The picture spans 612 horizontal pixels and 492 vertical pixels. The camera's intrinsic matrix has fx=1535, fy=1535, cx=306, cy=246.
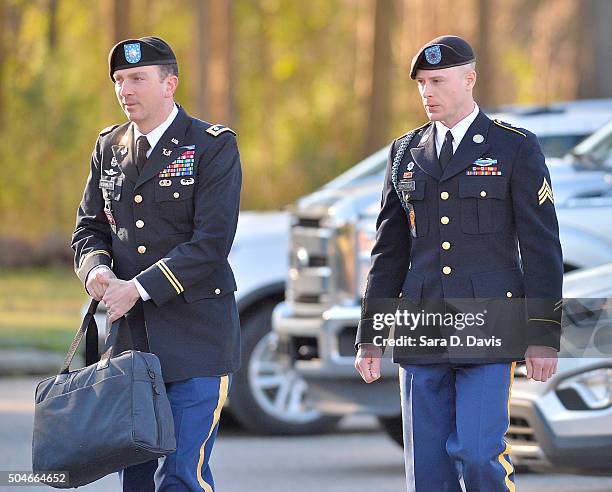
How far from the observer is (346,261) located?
933 centimetres

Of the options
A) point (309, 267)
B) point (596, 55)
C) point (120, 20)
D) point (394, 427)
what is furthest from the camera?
point (120, 20)

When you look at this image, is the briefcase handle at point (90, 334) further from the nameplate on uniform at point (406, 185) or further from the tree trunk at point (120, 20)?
the tree trunk at point (120, 20)

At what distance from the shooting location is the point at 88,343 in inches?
214

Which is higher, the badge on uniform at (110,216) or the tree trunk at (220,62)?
the badge on uniform at (110,216)

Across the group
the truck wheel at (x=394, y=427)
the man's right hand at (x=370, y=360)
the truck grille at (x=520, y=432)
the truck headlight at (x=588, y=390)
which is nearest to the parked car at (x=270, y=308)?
the truck wheel at (x=394, y=427)

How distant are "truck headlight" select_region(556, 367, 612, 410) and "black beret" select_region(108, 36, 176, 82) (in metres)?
2.56

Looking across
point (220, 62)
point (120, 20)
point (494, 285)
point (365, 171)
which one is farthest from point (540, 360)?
point (220, 62)

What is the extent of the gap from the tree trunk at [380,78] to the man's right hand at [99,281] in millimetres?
22898

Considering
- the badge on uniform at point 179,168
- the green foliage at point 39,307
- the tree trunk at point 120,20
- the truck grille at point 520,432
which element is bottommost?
the green foliage at point 39,307

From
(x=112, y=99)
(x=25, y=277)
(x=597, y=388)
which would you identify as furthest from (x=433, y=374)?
(x=112, y=99)

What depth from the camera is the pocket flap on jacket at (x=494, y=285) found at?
207 inches

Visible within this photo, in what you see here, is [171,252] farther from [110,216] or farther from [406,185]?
[406,185]

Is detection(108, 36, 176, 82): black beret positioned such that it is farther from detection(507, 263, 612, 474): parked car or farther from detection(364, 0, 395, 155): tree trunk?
detection(364, 0, 395, 155): tree trunk

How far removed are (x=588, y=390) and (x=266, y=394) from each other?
3994mm
